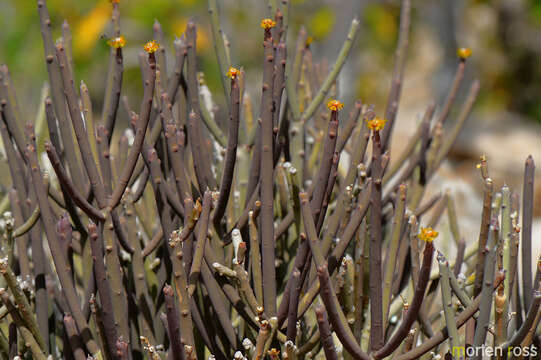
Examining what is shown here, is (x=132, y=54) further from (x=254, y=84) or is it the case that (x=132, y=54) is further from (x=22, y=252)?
(x=22, y=252)

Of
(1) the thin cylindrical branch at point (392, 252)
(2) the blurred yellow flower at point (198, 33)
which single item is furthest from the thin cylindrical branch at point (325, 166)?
(2) the blurred yellow flower at point (198, 33)

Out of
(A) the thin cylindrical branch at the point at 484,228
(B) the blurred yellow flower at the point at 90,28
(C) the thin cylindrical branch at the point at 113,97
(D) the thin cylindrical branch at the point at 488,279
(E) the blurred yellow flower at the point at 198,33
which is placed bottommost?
(D) the thin cylindrical branch at the point at 488,279

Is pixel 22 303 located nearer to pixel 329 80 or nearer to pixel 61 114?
pixel 61 114

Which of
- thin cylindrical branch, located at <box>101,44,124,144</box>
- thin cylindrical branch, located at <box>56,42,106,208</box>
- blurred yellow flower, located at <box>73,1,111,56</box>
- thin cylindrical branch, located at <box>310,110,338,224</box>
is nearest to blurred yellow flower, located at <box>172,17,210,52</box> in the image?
blurred yellow flower, located at <box>73,1,111,56</box>

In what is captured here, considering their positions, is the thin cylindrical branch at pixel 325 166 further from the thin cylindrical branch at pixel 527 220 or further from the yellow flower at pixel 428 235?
the thin cylindrical branch at pixel 527 220

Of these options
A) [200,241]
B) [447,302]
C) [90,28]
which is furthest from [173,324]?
[90,28]

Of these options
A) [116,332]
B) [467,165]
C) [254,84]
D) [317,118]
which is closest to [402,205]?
[116,332]
